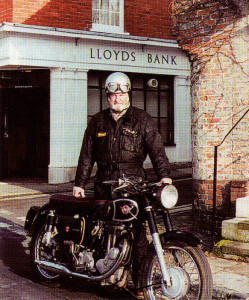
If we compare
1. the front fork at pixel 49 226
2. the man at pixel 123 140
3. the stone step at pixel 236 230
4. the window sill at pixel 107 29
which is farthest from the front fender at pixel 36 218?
the window sill at pixel 107 29

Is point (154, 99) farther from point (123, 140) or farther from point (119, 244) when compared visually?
point (119, 244)

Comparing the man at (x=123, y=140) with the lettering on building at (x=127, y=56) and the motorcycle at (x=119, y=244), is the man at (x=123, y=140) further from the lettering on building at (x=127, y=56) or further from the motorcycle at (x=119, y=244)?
the lettering on building at (x=127, y=56)

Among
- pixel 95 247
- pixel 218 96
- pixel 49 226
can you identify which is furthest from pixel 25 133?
pixel 95 247

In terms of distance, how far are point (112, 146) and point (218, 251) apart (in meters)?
2.16

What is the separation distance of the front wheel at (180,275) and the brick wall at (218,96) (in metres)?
3.36

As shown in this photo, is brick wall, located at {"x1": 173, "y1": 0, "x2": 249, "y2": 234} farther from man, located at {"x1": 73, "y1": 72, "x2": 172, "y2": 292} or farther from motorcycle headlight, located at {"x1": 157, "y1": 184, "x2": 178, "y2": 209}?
motorcycle headlight, located at {"x1": 157, "y1": 184, "x2": 178, "y2": 209}

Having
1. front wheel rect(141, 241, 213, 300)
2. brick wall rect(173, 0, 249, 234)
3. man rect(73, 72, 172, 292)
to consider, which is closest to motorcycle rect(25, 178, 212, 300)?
front wheel rect(141, 241, 213, 300)

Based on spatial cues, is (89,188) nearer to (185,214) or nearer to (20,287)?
(185,214)

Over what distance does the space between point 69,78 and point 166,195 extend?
12.3 metres

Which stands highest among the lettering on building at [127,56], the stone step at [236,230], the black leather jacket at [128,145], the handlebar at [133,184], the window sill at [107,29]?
the window sill at [107,29]

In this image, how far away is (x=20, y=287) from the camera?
237 inches

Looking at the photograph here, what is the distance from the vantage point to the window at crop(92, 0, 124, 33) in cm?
1770

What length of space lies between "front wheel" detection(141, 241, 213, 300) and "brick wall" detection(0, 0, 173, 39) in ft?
37.0

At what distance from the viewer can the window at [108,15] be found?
58.1 ft
